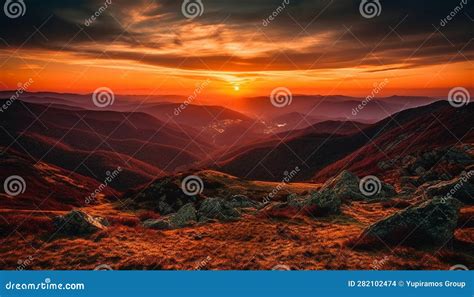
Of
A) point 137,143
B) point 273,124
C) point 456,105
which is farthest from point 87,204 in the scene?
point 456,105

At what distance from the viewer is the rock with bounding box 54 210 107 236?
93.6 ft

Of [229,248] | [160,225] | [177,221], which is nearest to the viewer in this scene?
[229,248]

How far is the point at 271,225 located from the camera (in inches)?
1207

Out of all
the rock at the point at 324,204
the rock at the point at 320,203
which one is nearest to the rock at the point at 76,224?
the rock at the point at 320,203

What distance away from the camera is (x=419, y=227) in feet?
80.6

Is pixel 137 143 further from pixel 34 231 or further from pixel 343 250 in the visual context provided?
pixel 343 250

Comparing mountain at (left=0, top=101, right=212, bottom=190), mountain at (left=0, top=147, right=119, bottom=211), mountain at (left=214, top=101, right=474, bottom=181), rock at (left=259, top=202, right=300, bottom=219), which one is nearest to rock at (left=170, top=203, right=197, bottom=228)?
rock at (left=259, top=202, right=300, bottom=219)

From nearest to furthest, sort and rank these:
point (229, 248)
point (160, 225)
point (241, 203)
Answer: point (229, 248) < point (160, 225) < point (241, 203)

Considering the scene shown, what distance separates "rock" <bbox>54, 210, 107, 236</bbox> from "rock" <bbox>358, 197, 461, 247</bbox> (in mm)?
18840

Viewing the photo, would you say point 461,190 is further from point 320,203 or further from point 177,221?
point 177,221

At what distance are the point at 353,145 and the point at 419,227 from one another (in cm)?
9345

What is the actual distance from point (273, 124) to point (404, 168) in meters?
44.4

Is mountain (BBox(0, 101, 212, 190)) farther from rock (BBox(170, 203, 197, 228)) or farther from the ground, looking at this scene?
the ground

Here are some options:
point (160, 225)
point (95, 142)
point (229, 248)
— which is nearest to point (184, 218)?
point (160, 225)
